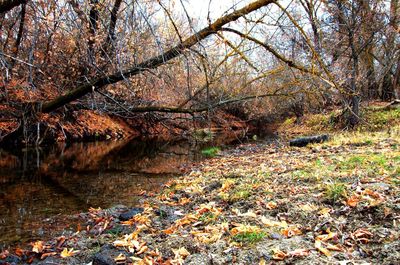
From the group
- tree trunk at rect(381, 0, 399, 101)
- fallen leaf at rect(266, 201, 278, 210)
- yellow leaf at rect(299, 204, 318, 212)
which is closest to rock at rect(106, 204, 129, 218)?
fallen leaf at rect(266, 201, 278, 210)

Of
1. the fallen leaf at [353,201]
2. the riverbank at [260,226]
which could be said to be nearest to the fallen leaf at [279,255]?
the riverbank at [260,226]

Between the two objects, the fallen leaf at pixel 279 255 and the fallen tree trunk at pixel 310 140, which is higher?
the fallen tree trunk at pixel 310 140

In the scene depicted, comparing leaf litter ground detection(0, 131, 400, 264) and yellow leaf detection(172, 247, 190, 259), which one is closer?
leaf litter ground detection(0, 131, 400, 264)

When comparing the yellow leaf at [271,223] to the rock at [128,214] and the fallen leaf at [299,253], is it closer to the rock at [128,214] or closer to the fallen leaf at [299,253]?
the fallen leaf at [299,253]

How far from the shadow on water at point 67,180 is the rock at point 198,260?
101 inches

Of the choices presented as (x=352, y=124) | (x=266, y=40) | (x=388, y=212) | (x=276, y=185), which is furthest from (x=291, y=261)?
(x=352, y=124)

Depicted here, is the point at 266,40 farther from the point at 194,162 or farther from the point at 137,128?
the point at 137,128

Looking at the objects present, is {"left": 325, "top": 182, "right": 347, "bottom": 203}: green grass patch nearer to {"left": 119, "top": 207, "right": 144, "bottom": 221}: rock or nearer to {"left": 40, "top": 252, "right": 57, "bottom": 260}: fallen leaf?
{"left": 119, "top": 207, "right": 144, "bottom": 221}: rock

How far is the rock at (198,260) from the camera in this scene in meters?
3.57

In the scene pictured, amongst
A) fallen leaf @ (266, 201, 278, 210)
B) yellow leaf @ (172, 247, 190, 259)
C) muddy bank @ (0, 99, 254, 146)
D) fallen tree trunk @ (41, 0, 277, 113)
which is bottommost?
yellow leaf @ (172, 247, 190, 259)

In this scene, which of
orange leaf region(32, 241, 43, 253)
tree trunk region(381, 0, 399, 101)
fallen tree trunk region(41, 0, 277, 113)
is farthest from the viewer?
tree trunk region(381, 0, 399, 101)

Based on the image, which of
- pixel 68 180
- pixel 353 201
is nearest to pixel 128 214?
pixel 353 201

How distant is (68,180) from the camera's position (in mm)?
8898

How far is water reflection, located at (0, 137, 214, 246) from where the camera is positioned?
19.4ft
